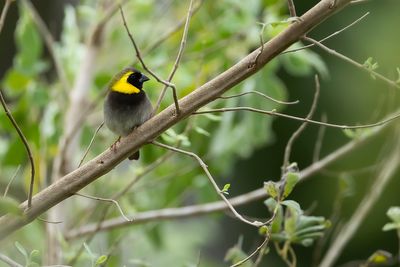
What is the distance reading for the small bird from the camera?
8.79ft

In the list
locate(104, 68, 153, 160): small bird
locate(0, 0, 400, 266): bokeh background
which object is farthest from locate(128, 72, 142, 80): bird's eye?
locate(0, 0, 400, 266): bokeh background

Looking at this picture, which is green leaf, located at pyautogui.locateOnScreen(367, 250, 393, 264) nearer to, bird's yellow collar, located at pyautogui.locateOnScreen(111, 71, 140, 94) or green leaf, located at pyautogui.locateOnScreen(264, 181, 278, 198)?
green leaf, located at pyautogui.locateOnScreen(264, 181, 278, 198)

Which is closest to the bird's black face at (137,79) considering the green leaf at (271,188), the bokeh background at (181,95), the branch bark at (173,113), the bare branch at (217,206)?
the bokeh background at (181,95)

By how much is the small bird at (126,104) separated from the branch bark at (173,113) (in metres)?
0.50

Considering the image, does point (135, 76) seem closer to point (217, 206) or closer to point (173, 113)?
point (217, 206)

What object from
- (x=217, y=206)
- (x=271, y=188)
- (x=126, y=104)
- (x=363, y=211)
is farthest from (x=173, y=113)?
(x=363, y=211)

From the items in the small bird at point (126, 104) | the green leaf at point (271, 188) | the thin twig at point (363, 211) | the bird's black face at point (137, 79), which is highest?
the bird's black face at point (137, 79)

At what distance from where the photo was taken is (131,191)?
3574 millimetres

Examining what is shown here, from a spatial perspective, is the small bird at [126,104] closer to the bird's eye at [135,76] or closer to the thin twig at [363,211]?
the bird's eye at [135,76]

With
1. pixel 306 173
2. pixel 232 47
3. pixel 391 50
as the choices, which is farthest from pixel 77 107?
pixel 391 50

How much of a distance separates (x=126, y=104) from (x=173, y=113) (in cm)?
83

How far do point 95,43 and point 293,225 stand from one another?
1623mm

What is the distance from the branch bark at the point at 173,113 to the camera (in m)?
1.91

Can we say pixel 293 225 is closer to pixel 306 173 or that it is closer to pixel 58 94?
pixel 306 173
